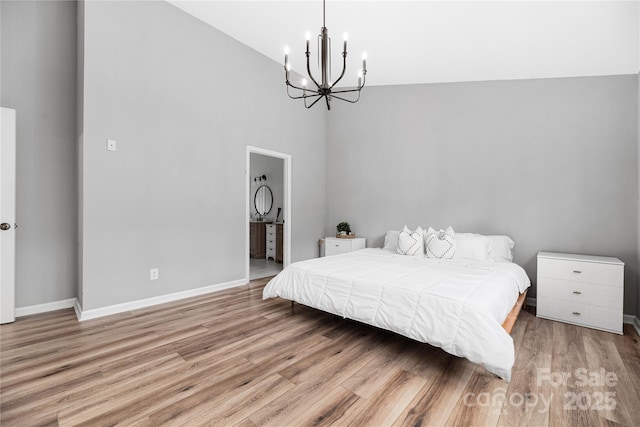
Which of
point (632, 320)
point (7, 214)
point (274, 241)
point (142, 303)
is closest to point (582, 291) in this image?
point (632, 320)

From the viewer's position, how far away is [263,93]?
14.2 feet

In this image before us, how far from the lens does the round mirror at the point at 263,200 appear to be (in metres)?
6.86

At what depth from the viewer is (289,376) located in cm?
189

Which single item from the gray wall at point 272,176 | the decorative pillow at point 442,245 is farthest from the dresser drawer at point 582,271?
the gray wall at point 272,176

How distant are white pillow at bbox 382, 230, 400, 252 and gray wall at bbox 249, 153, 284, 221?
2.73m

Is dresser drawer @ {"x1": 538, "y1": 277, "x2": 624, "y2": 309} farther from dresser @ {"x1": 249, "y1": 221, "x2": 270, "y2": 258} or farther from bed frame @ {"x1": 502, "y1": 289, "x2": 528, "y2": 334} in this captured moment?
dresser @ {"x1": 249, "y1": 221, "x2": 270, "y2": 258}

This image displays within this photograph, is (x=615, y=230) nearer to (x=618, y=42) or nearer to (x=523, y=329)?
(x=523, y=329)

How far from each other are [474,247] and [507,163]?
1168 mm

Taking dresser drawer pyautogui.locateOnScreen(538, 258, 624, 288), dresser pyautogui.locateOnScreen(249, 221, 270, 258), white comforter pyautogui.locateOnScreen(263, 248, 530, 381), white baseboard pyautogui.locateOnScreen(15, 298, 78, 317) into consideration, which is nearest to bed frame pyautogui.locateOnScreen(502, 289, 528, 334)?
white comforter pyautogui.locateOnScreen(263, 248, 530, 381)

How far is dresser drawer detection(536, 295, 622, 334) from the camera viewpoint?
2.69m

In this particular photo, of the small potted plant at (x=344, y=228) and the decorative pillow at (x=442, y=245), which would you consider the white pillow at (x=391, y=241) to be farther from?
the small potted plant at (x=344, y=228)

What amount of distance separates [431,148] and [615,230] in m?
2.20

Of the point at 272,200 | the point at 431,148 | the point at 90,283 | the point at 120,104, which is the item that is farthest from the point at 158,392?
the point at 272,200

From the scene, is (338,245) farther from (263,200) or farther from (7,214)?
(7,214)
